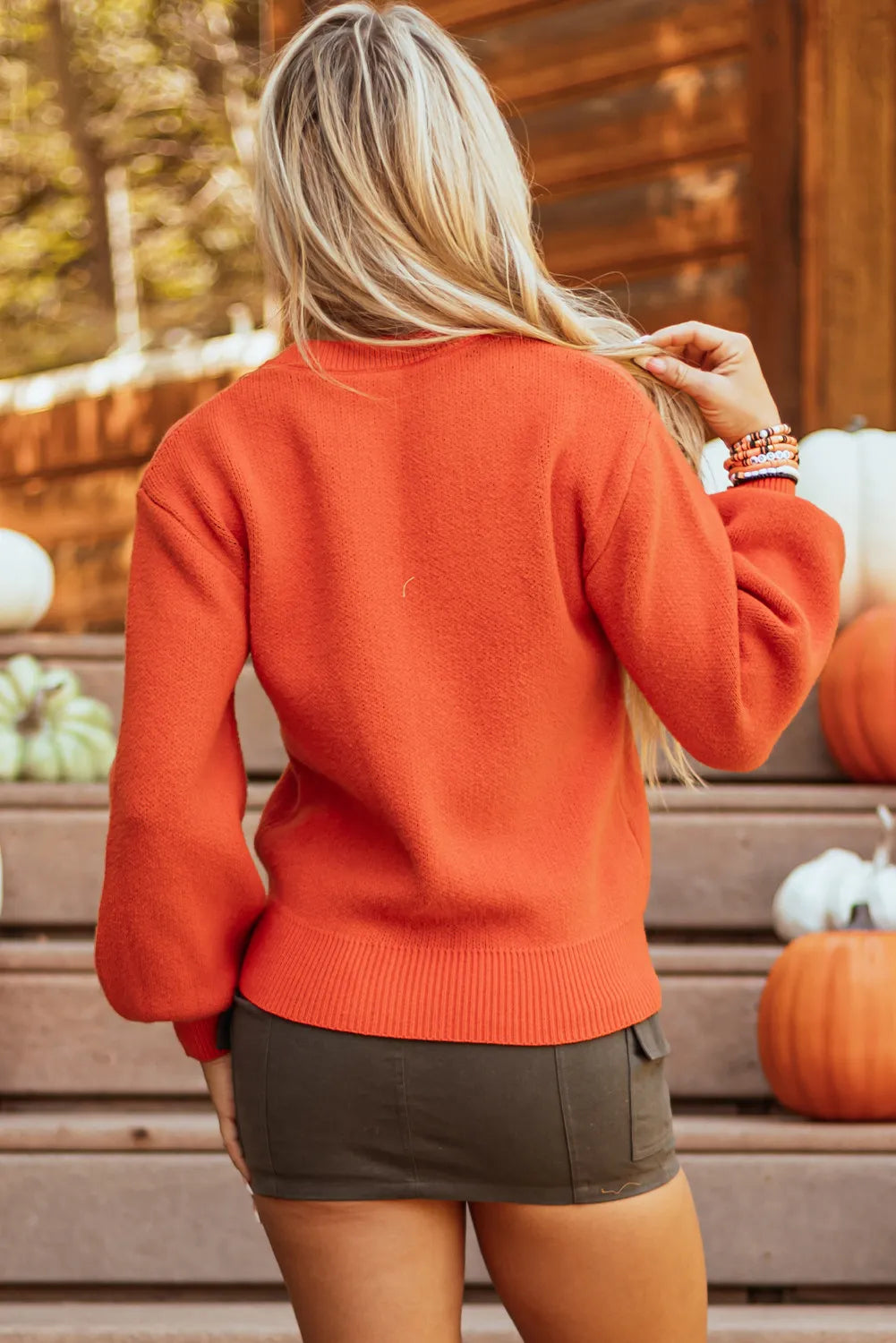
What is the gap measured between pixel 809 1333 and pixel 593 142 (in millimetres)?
3435

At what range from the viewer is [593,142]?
4398mm

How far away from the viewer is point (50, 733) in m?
3.00

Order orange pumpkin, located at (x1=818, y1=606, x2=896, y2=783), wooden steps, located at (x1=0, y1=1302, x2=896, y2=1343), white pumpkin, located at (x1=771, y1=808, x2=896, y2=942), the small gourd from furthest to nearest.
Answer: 1. the small gourd
2. orange pumpkin, located at (x1=818, y1=606, x2=896, y2=783)
3. white pumpkin, located at (x1=771, y1=808, x2=896, y2=942)
4. wooden steps, located at (x1=0, y1=1302, x2=896, y2=1343)

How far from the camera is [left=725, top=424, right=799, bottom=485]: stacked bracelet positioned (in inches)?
44.2

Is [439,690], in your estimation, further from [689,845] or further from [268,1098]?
[689,845]

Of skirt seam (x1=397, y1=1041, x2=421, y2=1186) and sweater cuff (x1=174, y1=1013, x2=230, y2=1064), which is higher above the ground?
skirt seam (x1=397, y1=1041, x2=421, y2=1186)

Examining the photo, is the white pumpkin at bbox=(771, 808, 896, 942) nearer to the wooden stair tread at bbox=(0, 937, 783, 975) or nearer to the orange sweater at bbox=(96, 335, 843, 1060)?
the wooden stair tread at bbox=(0, 937, 783, 975)

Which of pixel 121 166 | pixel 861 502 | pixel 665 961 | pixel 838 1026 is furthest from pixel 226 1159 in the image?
pixel 121 166

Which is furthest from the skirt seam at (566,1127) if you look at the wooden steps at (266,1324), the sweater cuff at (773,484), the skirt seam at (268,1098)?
the wooden steps at (266,1324)

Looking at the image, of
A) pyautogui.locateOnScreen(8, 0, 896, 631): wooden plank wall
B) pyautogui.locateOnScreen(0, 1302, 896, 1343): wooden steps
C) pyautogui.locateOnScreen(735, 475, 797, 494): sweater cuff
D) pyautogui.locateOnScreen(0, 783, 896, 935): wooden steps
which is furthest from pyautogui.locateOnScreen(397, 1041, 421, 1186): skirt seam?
pyautogui.locateOnScreen(8, 0, 896, 631): wooden plank wall

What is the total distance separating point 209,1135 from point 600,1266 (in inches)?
52.4

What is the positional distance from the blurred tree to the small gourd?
3036mm

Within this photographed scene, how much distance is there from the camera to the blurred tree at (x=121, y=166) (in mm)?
5871

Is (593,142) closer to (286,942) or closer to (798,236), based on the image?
(798,236)
